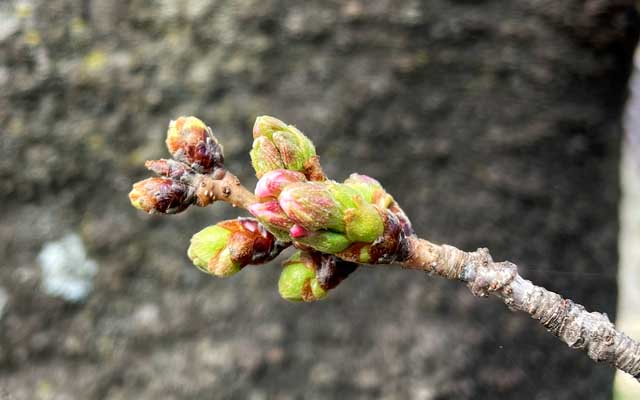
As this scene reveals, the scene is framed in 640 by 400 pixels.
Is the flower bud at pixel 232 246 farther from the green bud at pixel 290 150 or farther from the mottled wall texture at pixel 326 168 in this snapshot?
the mottled wall texture at pixel 326 168

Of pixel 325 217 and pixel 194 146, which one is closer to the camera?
pixel 325 217

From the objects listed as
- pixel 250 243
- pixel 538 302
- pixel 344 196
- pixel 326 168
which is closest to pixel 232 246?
pixel 250 243

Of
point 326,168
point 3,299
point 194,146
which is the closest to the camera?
point 194,146

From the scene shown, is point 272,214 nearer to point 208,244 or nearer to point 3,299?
point 208,244

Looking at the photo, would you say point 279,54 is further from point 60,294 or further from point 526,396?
point 526,396

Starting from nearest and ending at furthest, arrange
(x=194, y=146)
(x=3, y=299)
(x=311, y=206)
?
1. (x=311, y=206)
2. (x=194, y=146)
3. (x=3, y=299)

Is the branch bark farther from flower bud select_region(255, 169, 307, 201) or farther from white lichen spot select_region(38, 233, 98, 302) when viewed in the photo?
white lichen spot select_region(38, 233, 98, 302)

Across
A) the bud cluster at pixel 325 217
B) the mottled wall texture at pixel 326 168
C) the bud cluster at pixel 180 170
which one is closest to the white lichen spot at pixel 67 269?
the mottled wall texture at pixel 326 168
